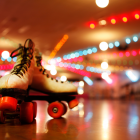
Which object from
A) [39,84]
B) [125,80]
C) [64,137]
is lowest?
[64,137]

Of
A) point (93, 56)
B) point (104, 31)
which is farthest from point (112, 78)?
point (104, 31)

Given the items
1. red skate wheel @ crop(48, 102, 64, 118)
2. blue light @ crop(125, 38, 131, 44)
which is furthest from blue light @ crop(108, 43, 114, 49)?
red skate wheel @ crop(48, 102, 64, 118)

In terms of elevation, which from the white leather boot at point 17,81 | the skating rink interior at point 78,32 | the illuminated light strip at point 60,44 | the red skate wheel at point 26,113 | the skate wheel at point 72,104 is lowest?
the red skate wheel at point 26,113

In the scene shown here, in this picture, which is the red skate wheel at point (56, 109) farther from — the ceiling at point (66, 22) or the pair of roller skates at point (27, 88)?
the ceiling at point (66, 22)

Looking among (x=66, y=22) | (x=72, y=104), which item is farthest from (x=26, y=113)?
(x=66, y=22)

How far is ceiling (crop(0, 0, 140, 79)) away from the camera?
11.4ft

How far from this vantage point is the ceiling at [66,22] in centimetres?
347

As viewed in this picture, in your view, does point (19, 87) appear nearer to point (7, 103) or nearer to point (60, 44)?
point (7, 103)

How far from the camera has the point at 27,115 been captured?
3.82 feet

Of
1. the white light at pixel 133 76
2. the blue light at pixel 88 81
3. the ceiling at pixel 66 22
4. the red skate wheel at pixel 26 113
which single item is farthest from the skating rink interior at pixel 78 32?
the blue light at pixel 88 81

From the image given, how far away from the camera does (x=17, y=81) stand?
3.46 ft

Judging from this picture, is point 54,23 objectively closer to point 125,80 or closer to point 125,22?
point 125,22

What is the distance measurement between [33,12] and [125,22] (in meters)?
2.08

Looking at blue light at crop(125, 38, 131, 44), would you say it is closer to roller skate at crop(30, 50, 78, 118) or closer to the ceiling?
the ceiling
